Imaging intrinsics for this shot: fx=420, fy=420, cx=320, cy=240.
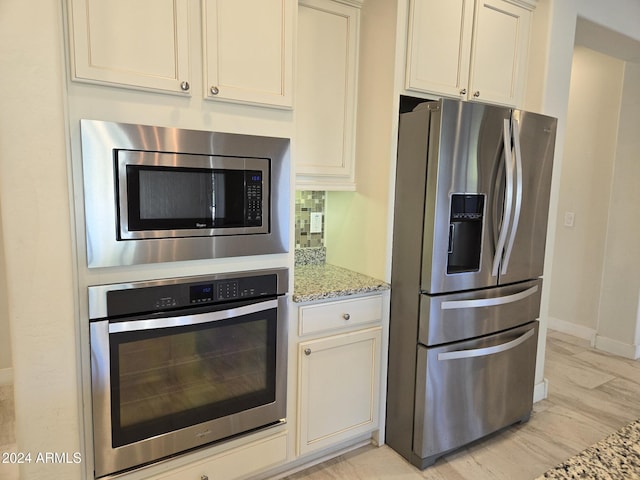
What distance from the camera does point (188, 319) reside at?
5.27 feet

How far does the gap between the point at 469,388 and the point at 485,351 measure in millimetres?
212

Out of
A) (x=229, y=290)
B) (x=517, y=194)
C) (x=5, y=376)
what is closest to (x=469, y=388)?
(x=517, y=194)

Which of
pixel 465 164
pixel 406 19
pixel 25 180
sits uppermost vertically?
pixel 406 19

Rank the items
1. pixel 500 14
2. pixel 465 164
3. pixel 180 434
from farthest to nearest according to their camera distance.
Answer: pixel 500 14 < pixel 465 164 < pixel 180 434

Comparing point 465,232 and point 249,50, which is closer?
point 249,50

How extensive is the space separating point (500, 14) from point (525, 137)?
0.75 metres

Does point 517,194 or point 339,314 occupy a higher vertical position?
point 517,194

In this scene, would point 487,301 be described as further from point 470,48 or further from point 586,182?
point 586,182

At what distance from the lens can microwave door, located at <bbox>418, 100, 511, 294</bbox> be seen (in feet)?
6.44

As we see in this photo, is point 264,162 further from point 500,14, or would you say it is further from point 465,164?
point 500,14

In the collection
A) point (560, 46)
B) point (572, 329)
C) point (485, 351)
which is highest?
point (560, 46)

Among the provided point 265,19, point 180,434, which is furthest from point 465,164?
point 180,434

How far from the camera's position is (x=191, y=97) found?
1565 mm

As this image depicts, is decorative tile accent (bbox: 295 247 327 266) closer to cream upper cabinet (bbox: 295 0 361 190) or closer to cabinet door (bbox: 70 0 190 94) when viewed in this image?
cream upper cabinet (bbox: 295 0 361 190)
